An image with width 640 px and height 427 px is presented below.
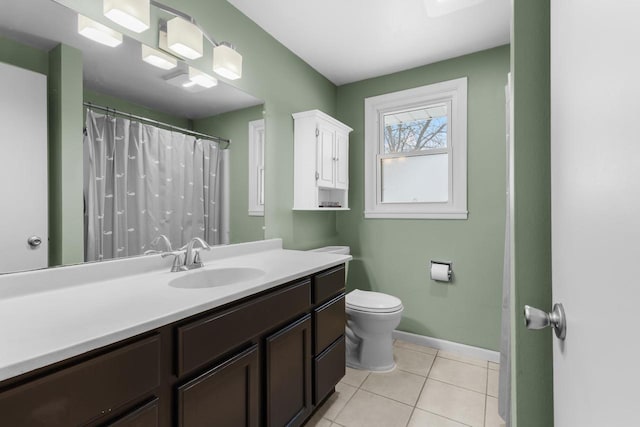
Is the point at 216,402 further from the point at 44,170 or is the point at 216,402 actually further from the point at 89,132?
the point at 89,132

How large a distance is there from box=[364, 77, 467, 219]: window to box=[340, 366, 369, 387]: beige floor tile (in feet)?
4.35

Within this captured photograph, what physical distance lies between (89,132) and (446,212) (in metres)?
2.42

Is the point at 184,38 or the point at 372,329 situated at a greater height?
the point at 184,38

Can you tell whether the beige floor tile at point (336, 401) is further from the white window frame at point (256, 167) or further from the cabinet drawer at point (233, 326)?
the white window frame at point (256, 167)

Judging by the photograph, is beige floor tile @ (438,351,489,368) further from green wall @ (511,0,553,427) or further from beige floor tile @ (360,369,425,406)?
green wall @ (511,0,553,427)

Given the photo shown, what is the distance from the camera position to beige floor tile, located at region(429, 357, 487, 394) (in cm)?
206

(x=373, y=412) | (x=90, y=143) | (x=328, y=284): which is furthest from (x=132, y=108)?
(x=373, y=412)

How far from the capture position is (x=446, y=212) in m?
2.54

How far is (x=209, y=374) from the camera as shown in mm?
1012

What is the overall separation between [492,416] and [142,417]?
1.85 metres

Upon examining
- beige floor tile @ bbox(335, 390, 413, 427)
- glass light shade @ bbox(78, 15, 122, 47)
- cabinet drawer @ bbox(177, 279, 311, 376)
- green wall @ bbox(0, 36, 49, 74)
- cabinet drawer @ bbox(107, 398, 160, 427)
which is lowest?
beige floor tile @ bbox(335, 390, 413, 427)

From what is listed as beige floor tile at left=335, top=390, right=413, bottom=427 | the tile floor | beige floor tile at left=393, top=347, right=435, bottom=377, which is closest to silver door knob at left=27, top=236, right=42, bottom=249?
the tile floor

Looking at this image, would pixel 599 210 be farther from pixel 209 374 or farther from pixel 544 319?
pixel 209 374

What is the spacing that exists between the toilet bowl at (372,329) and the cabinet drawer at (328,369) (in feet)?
1.13
